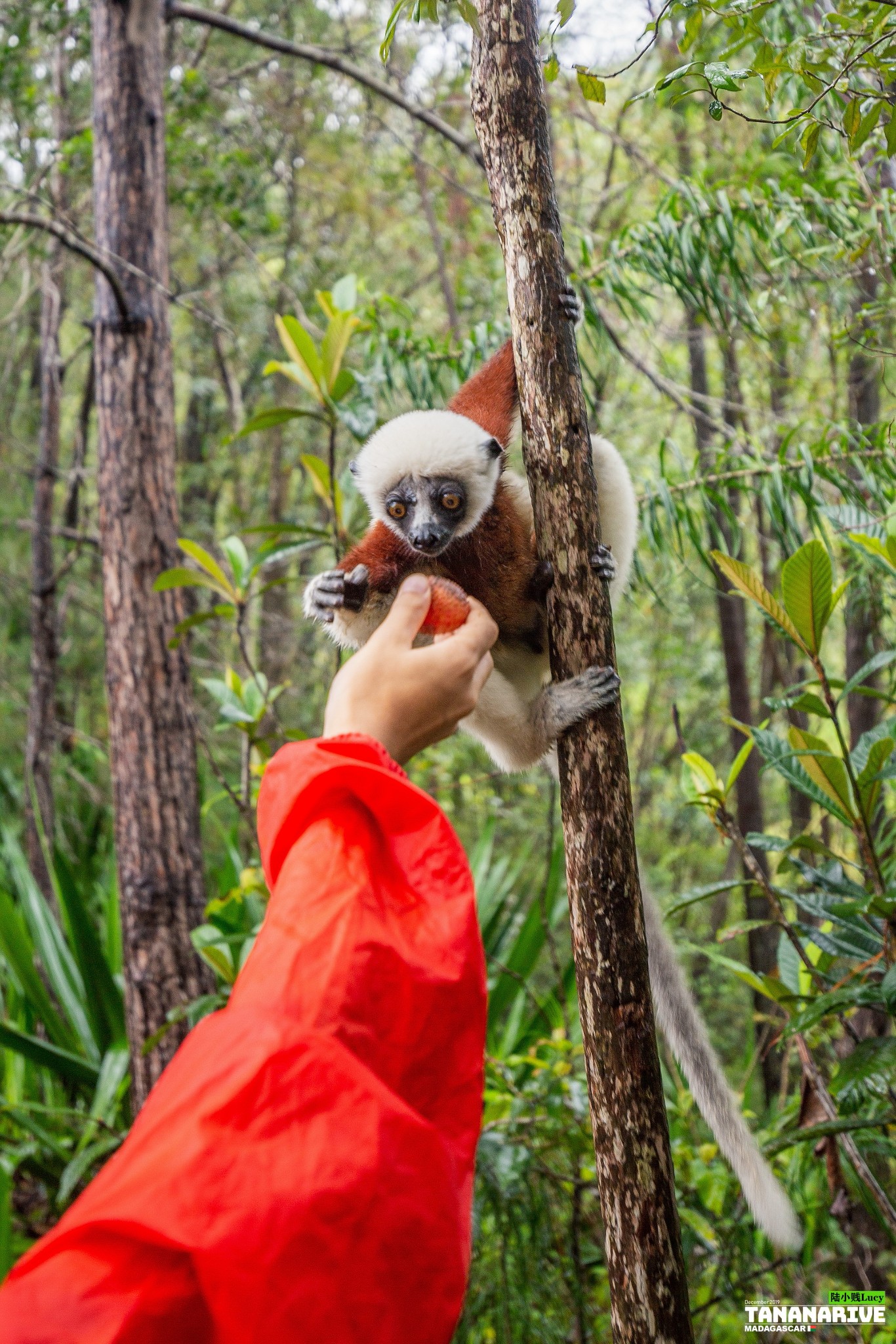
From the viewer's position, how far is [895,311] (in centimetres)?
233

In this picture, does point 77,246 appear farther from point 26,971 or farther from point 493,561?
point 26,971

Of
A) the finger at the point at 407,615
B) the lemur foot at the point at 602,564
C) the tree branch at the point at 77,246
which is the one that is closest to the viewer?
the finger at the point at 407,615

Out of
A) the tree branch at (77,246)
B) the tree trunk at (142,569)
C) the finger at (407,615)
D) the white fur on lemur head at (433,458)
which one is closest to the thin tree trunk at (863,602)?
the white fur on lemur head at (433,458)

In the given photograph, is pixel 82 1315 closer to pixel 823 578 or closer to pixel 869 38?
pixel 823 578

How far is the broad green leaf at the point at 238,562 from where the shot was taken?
2.70m

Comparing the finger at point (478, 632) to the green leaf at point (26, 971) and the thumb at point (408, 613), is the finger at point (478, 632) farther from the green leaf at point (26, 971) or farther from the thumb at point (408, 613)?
the green leaf at point (26, 971)

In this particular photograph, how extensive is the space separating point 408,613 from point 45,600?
4403 millimetres

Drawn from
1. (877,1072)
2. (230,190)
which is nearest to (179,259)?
(230,190)

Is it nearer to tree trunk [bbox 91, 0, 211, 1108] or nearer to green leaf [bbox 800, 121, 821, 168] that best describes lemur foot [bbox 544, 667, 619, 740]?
green leaf [bbox 800, 121, 821, 168]

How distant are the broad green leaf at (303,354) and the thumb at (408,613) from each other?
1654mm

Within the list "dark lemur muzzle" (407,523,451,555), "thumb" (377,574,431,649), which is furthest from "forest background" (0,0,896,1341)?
"thumb" (377,574,431,649)

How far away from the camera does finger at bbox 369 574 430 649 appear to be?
0.98 metres

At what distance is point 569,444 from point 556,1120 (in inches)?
79.0

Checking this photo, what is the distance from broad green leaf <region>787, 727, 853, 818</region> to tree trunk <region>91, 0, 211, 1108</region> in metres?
2.11
